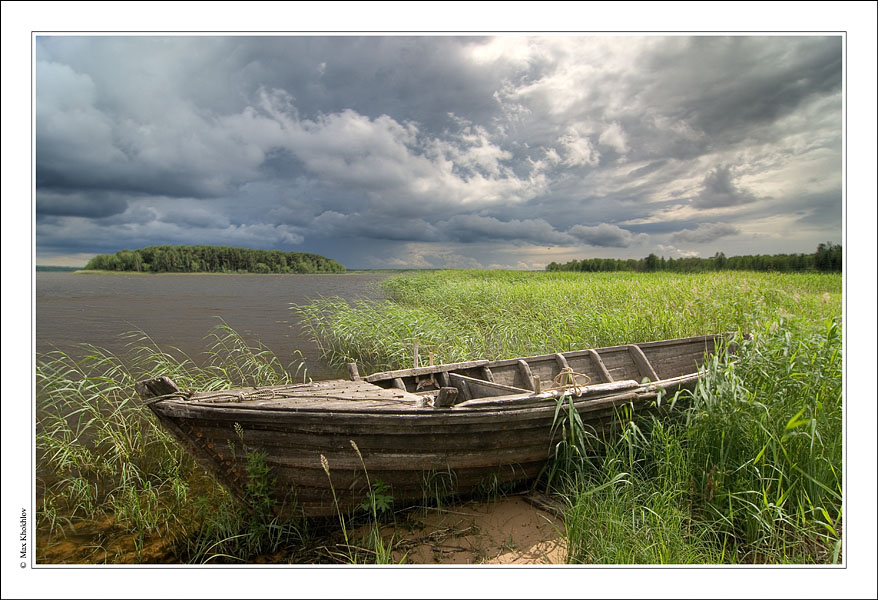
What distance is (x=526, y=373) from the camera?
5312 mm

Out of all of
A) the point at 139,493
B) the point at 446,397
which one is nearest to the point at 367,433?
the point at 446,397

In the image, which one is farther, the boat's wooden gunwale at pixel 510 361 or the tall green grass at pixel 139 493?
the boat's wooden gunwale at pixel 510 361

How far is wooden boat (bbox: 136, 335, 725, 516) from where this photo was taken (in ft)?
9.93

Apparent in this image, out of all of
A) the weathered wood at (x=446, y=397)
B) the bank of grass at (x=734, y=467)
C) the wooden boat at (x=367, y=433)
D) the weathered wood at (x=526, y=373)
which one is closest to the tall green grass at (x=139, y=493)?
the wooden boat at (x=367, y=433)

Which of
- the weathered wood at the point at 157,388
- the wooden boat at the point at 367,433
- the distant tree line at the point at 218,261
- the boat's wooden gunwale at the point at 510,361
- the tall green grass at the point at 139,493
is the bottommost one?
the tall green grass at the point at 139,493

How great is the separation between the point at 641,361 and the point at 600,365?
0.72 metres

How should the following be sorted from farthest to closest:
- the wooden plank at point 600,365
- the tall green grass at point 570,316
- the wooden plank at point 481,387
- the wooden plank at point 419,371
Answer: the tall green grass at point 570,316, the wooden plank at point 600,365, the wooden plank at point 419,371, the wooden plank at point 481,387

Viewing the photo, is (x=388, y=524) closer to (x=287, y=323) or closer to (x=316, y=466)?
(x=316, y=466)

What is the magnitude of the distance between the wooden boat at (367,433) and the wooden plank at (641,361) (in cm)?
164

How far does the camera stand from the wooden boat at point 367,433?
9.93 ft

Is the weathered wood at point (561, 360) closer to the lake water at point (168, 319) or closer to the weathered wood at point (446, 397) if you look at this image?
the weathered wood at point (446, 397)

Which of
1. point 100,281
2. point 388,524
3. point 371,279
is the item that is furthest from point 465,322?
point 100,281

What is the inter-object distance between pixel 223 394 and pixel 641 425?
11.7ft

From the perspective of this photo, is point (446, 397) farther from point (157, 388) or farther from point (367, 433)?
point (157, 388)
